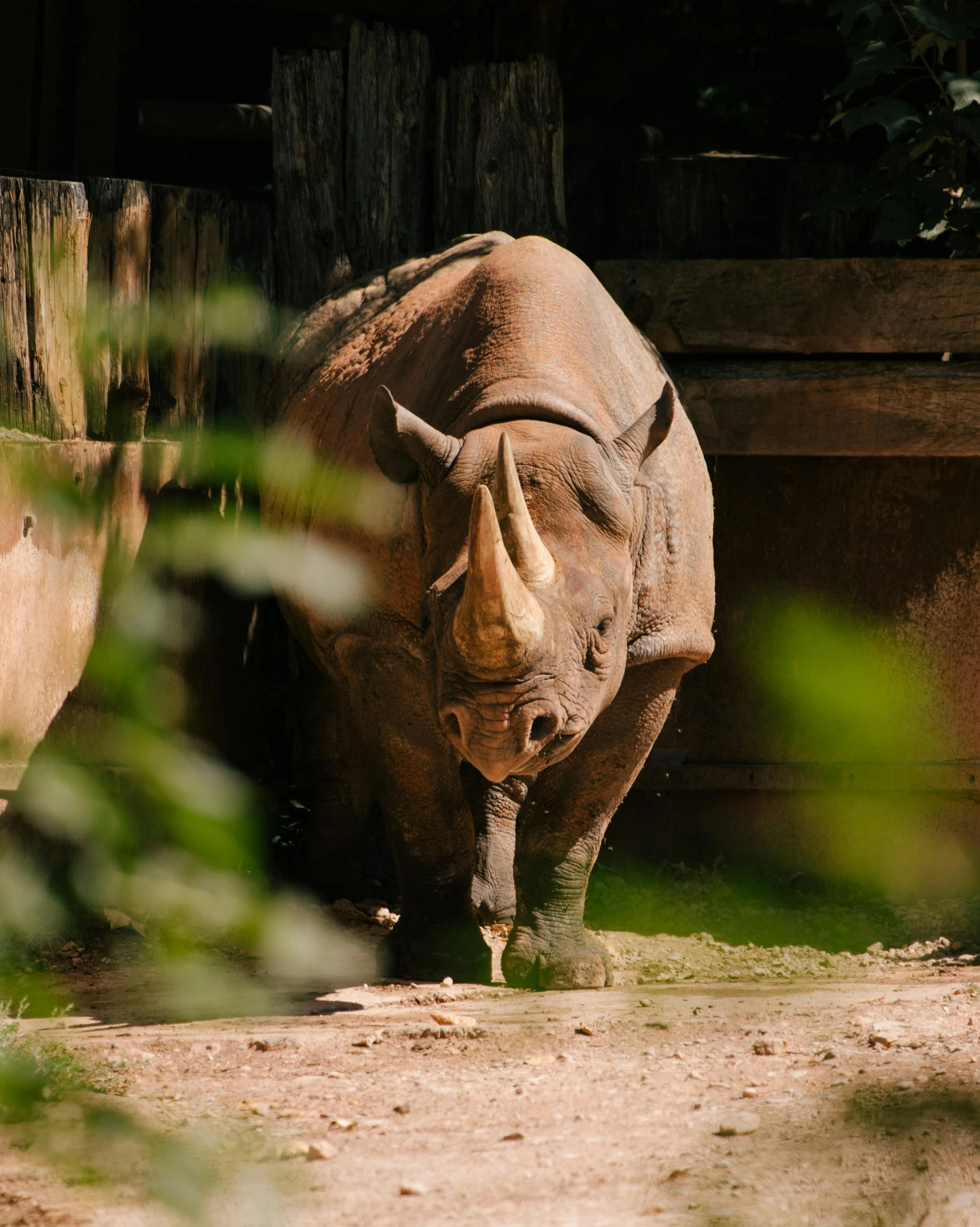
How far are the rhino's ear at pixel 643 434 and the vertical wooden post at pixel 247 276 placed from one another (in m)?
2.10

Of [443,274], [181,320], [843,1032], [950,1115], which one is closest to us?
[950,1115]

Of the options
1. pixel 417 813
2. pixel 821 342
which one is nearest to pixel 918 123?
pixel 821 342

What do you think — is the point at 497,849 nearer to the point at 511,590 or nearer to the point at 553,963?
the point at 553,963

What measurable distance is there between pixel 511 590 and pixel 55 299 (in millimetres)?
2329

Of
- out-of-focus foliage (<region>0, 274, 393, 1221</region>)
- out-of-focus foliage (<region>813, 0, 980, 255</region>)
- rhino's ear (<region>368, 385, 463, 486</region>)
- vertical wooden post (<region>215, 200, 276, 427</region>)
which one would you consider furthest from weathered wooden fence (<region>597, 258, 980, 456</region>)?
out-of-focus foliage (<region>0, 274, 393, 1221</region>)

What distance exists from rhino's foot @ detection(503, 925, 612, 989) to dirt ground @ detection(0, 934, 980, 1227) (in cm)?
11

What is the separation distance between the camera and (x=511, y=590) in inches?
140

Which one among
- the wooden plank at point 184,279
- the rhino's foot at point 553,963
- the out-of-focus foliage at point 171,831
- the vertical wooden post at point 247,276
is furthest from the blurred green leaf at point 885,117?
the out-of-focus foliage at point 171,831

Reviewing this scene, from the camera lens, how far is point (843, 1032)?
3723 millimetres

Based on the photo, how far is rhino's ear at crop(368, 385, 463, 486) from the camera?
4164 mm

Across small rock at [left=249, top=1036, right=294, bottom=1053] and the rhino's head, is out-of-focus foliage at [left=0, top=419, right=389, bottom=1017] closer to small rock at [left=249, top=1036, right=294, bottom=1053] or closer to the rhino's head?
the rhino's head

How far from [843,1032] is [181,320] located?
2.69 meters

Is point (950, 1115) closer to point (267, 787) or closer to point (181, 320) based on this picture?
point (181, 320)

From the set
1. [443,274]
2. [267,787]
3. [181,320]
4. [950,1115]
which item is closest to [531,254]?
[443,274]
